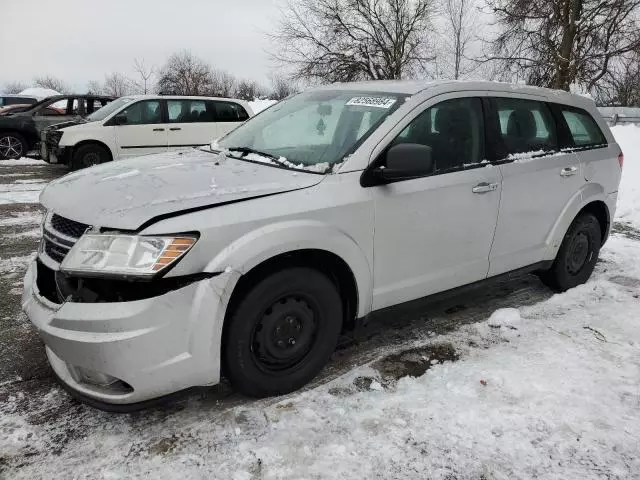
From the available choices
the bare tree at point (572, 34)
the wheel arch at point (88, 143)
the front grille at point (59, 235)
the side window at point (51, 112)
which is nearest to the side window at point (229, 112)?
the wheel arch at point (88, 143)

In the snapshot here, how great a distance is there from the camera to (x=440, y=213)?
326 cm

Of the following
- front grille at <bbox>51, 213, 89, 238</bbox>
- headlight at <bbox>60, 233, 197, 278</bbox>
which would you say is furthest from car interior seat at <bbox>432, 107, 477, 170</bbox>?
front grille at <bbox>51, 213, 89, 238</bbox>

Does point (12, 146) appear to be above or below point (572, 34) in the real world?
below

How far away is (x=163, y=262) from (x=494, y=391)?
75.1 inches

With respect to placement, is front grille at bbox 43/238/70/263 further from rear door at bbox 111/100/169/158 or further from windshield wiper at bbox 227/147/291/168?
rear door at bbox 111/100/169/158

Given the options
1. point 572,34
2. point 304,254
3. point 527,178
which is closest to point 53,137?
point 304,254

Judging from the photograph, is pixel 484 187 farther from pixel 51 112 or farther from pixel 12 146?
pixel 12 146

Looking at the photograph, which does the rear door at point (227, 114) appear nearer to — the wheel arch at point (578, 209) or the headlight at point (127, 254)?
the wheel arch at point (578, 209)

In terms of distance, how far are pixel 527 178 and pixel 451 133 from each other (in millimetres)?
760

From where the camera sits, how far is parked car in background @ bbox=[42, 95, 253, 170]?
34.0 feet

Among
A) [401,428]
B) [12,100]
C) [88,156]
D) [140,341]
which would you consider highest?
[12,100]

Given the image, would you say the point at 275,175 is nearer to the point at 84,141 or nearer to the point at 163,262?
the point at 163,262

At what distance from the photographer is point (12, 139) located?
41.4 feet

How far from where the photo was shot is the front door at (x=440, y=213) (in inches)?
121
